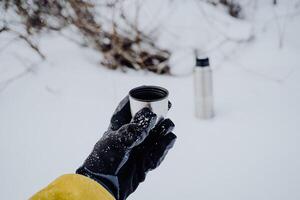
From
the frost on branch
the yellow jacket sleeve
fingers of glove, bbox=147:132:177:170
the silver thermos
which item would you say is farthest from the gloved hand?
the frost on branch

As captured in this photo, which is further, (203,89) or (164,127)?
(203,89)

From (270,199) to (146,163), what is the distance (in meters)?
0.66

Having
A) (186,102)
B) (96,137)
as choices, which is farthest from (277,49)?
(96,137)

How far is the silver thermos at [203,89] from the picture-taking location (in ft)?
7.26

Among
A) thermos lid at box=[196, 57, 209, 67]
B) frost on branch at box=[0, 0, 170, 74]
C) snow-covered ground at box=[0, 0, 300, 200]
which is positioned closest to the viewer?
snow-covered ground at box=[0, 0, 300, 200]

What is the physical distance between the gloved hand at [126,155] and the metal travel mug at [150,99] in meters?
0.04

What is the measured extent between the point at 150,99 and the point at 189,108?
0.98 m

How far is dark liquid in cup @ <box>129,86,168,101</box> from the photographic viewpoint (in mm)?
1510

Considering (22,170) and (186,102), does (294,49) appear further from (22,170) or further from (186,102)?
(22,170)

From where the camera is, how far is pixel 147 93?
60.5 inches

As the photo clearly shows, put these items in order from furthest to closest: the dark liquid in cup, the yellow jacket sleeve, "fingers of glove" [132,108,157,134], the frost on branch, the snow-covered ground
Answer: the frost on branch, the snow-covered ground, the dark liquid in cup, "fingers of glove" [132,108,157,134], the yellow jacket sleeve

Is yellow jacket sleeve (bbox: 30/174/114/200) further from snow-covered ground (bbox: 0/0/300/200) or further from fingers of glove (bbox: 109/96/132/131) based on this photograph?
snow-covered ground (bbox: 0/0/300/200)

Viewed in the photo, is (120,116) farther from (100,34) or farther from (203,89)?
(100,34)

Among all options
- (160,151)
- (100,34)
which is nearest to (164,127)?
(160,151)
